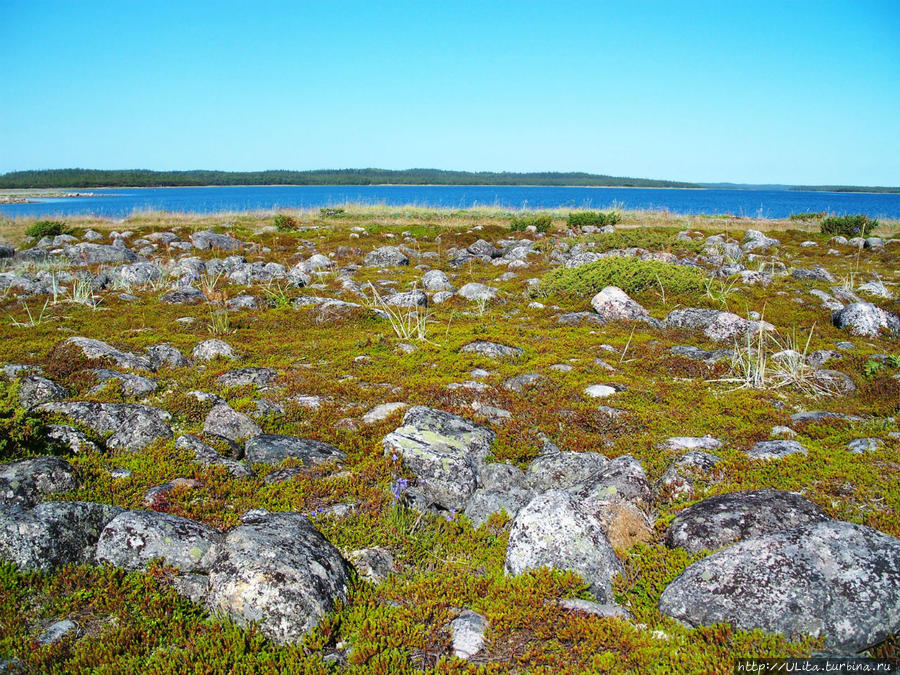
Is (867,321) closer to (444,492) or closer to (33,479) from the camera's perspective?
(444,492)

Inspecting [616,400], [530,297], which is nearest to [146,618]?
[616,400]

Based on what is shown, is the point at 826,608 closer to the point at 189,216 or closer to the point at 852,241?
the point at 852,241

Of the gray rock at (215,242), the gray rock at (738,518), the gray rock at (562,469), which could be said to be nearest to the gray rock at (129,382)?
the gray rock at (562,469)

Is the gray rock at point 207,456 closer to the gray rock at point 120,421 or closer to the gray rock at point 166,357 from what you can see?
the gray rock at point 120,421

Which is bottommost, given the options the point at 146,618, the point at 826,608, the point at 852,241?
the point at 146,618

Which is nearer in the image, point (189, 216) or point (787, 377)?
point (787, 377)

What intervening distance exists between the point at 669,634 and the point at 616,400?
4.59m

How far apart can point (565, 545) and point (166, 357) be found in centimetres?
796

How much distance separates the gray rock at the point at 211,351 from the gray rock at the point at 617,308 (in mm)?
8250

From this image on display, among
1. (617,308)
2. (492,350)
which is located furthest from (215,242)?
(492,350)

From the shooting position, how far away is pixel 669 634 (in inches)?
147

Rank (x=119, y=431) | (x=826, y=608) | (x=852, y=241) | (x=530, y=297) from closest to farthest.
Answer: (x=826, y=608)
(x=119, y=431)
(x=530, y=297)
(x=852, y=241)

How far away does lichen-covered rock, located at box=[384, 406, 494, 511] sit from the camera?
228 inches

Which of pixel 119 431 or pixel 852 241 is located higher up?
pixel 852 241
